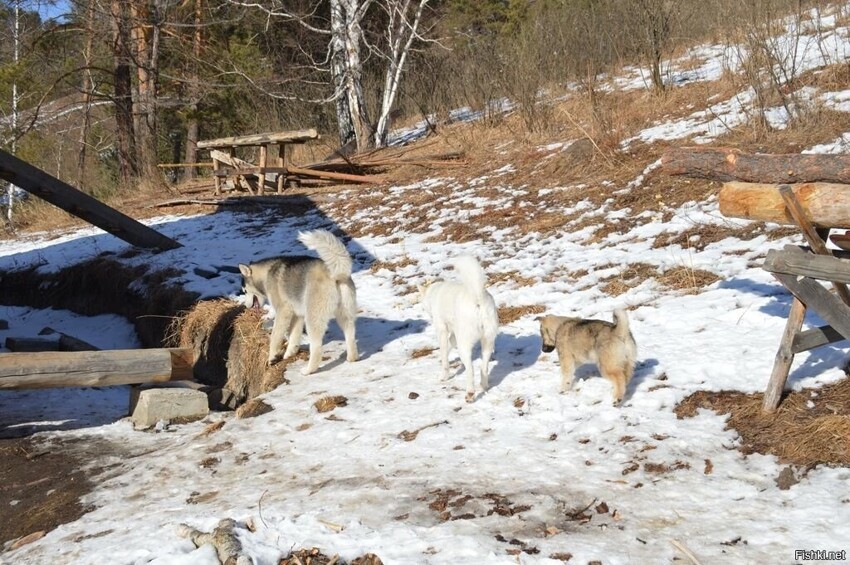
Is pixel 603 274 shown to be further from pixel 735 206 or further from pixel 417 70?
pixel 417 70

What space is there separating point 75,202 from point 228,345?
4784mm

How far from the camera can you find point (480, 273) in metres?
5.93

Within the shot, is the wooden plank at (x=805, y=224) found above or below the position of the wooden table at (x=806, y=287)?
above

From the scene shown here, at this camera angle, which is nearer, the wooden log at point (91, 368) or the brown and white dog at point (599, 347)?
the brown and white dog at point (599, 347)

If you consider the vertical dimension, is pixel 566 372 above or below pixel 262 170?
below

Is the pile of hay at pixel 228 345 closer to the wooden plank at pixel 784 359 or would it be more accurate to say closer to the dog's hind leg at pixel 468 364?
the dog's hind leg at pixel 468 364

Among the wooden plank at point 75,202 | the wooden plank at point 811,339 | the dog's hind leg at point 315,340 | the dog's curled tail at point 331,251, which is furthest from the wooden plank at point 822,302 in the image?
A: the wooden plank at point 75,202

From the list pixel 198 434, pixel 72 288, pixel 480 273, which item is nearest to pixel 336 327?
pixel 198 434

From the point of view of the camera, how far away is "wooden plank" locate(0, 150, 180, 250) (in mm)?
11031

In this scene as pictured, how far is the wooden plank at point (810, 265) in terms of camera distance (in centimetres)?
436

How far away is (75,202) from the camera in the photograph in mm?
12227

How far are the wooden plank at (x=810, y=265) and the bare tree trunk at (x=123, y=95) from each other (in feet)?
65.4

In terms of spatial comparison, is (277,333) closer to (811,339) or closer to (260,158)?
(811,339)

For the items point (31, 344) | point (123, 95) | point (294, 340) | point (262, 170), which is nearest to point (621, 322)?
point (294, 340)
